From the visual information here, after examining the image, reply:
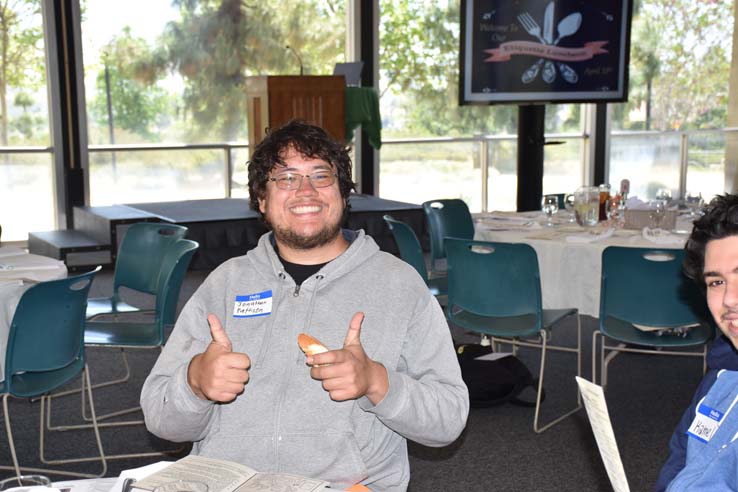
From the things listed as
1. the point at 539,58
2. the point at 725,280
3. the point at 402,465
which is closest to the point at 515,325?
the point at 402,465

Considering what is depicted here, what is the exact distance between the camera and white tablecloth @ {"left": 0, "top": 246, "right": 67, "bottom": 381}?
3.30 m

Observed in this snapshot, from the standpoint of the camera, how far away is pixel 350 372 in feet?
5.38

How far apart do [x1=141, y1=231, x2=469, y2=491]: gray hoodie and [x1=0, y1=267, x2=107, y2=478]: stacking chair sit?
1.30 meters

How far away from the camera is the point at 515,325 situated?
4035 mm

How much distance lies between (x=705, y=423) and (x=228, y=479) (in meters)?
0.85

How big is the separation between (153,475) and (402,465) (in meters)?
0.61

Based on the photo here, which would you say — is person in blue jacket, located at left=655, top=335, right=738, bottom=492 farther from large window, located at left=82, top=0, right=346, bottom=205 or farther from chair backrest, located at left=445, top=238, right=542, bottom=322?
large window, located at left=82, top=0, right=346, bottom=205

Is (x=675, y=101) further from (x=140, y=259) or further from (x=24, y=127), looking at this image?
(x=140, y=259)

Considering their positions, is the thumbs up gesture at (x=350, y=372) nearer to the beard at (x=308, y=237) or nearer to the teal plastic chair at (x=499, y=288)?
the beard at (x=308, y=237)

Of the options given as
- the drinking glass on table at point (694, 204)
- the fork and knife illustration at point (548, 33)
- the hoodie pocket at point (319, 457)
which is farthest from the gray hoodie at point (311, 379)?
the fork and knife illustration at point (548, 33)

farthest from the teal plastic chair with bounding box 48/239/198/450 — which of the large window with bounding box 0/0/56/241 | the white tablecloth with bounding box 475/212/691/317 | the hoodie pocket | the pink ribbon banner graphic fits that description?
the large window with bounding box 0/0/56/241

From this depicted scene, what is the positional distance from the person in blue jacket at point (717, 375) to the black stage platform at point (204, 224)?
232 inches

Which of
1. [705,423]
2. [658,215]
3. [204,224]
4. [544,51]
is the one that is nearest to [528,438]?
[658,215]

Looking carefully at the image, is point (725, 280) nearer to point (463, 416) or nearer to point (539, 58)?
point (463, 416)
